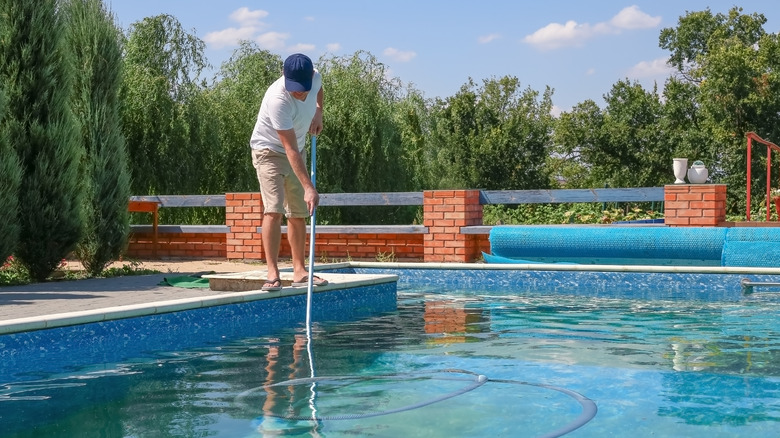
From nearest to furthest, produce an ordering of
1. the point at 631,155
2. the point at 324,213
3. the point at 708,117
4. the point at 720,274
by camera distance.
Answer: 1. the point at 720,274
2. the point at 324,213
3. the point at 708,117
4. the point at 631,155

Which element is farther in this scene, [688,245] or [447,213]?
[447,213]

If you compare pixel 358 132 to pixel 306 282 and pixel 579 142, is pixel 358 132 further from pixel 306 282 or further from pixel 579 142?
pixel 579 142

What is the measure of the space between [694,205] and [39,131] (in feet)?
23.9

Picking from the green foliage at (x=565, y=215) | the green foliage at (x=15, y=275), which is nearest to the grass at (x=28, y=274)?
the green foliage at (x=15, y=275)

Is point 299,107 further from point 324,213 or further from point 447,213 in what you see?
point 324,213

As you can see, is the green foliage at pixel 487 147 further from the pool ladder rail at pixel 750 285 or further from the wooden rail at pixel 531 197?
the pool ladder rail at pixel 750 285

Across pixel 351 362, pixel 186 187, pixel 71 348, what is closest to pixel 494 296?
pixel 351 362

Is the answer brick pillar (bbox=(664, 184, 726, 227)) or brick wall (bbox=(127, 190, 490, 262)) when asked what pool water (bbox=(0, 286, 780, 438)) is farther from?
brick wall (bbox=(127, 190, 490, 262))

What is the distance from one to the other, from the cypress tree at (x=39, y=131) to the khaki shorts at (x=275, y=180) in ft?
11.7

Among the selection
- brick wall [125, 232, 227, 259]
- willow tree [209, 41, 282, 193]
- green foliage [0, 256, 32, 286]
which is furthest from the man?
willow tree [209, 41, 282, 193]

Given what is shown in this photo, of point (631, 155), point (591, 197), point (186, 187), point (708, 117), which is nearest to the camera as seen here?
point (591, 197)

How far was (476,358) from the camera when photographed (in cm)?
485

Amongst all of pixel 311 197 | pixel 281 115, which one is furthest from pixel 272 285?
pixel 281 115

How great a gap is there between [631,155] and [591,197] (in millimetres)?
31690
